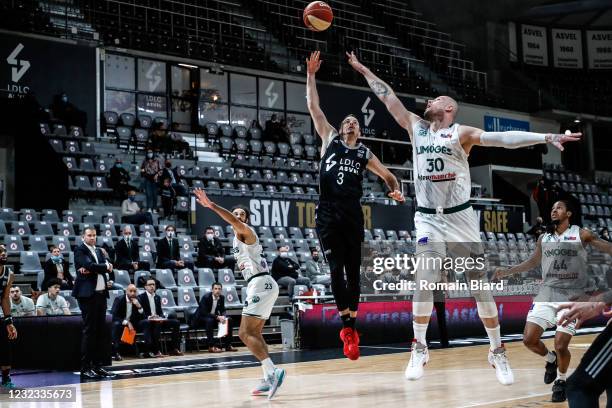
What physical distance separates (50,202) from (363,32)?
16752mm

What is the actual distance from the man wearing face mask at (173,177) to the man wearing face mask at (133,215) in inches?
45.4

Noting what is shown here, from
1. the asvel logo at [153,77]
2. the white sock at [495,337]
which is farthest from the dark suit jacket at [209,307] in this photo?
the asvel logo at [153,77]

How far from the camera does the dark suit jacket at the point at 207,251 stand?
58.4 ft

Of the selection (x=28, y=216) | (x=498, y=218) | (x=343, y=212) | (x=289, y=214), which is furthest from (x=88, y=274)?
(x=498, y=218)

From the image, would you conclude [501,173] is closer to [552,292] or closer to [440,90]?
[440,90]

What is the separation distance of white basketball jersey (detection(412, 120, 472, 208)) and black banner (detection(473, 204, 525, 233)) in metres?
19.3

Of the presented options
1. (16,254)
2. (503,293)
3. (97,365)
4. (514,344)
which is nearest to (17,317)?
(97,365)

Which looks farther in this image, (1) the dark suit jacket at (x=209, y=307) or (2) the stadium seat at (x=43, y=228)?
(2) the stadium seat at (x=43, y=228)

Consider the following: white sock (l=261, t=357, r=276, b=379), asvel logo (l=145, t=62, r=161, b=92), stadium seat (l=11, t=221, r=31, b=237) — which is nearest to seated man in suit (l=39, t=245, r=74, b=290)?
stadium seat (l=11, t=221, r=31, b=237)

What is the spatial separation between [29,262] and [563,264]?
11.0m

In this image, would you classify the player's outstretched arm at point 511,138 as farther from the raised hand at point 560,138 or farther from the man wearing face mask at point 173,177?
the man wearing face mask at point 173,177

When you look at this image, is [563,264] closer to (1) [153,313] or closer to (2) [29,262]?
(1) [153,313]

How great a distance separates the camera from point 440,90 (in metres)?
33.2

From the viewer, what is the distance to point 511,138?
684 cm
